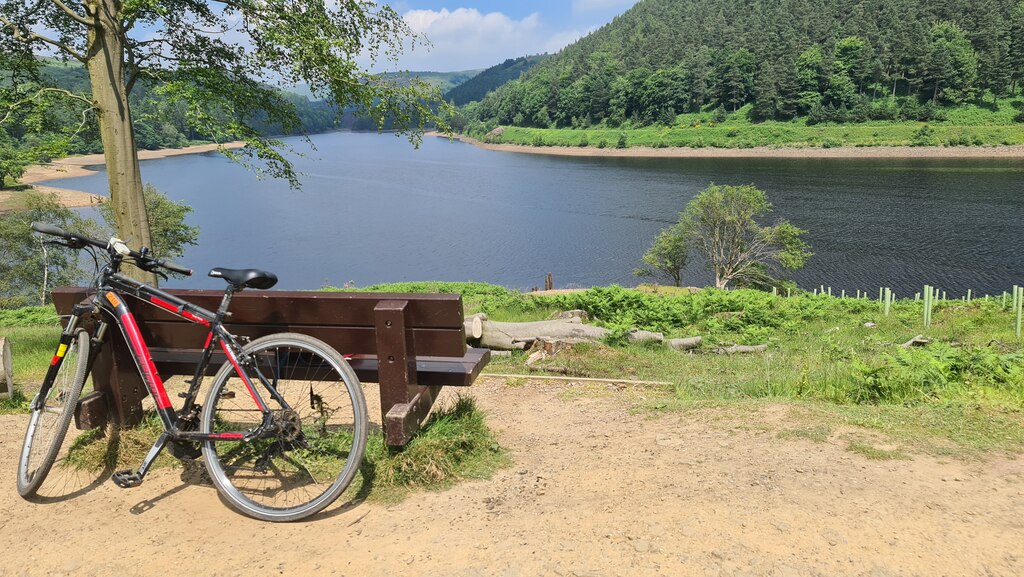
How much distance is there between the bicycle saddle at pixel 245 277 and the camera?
153 inches

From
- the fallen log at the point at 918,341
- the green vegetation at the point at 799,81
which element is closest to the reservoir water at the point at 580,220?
the green vegetation at the point at 799,81

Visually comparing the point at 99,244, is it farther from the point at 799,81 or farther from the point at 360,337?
the point at 799,81

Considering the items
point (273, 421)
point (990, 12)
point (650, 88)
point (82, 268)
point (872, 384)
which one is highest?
point (990, 12)

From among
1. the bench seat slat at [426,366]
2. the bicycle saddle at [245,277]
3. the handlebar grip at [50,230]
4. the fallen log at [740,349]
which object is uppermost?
the handlebar grip at [50,230]

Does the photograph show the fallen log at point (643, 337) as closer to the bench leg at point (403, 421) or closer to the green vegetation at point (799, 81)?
the bench leg at point (403, 421)

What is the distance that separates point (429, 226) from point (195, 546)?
61181 mm

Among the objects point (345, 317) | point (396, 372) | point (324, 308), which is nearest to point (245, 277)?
point (324, 308)

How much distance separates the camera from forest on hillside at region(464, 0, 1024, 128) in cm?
10844

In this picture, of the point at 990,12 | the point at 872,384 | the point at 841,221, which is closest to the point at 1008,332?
the point at 872,384

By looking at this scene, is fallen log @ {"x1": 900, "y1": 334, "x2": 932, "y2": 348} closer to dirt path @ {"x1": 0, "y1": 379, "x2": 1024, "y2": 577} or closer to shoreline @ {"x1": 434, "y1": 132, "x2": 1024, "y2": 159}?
dirt path @ {"x1": 0, "y1": 379, "x2": 1024, "y2": 577}

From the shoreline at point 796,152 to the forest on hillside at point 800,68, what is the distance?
1434 cm

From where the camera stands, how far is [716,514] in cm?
375

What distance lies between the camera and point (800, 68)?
122625 millimetres

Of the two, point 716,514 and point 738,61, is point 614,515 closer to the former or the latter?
point 716,514
